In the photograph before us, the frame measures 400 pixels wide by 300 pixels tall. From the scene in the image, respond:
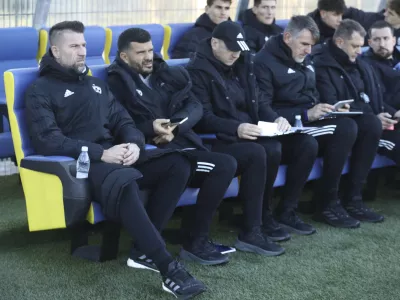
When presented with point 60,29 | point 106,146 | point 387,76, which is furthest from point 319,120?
point 60,29

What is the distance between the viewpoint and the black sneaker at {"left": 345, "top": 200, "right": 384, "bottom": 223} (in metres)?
4.80

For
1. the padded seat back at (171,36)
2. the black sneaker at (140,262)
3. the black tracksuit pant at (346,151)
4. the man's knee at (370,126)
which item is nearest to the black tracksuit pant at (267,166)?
the black tracksuit pant at (346,151)

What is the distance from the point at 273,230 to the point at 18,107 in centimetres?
150

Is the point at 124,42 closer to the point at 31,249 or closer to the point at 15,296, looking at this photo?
the point at 31,249

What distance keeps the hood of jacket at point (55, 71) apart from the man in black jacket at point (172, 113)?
314 millimetres

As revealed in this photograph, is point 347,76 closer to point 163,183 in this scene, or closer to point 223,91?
point 223,91

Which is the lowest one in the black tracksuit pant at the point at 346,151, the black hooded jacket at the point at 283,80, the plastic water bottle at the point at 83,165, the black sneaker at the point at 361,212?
the black sneaker at the point at 361,212

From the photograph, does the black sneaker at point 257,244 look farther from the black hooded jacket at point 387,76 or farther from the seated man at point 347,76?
the black hooded jacket at point 387,76

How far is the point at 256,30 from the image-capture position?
260 inches

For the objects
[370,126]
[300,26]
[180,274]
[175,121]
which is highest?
[300,26]

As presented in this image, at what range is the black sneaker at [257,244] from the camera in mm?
4113

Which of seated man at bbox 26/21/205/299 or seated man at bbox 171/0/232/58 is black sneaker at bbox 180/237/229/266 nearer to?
seated man at bbox 26/21/205/299

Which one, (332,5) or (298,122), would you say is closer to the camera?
(298,122)

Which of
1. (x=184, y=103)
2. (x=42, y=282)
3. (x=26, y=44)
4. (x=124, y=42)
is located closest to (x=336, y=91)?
(x=184, y=103)
